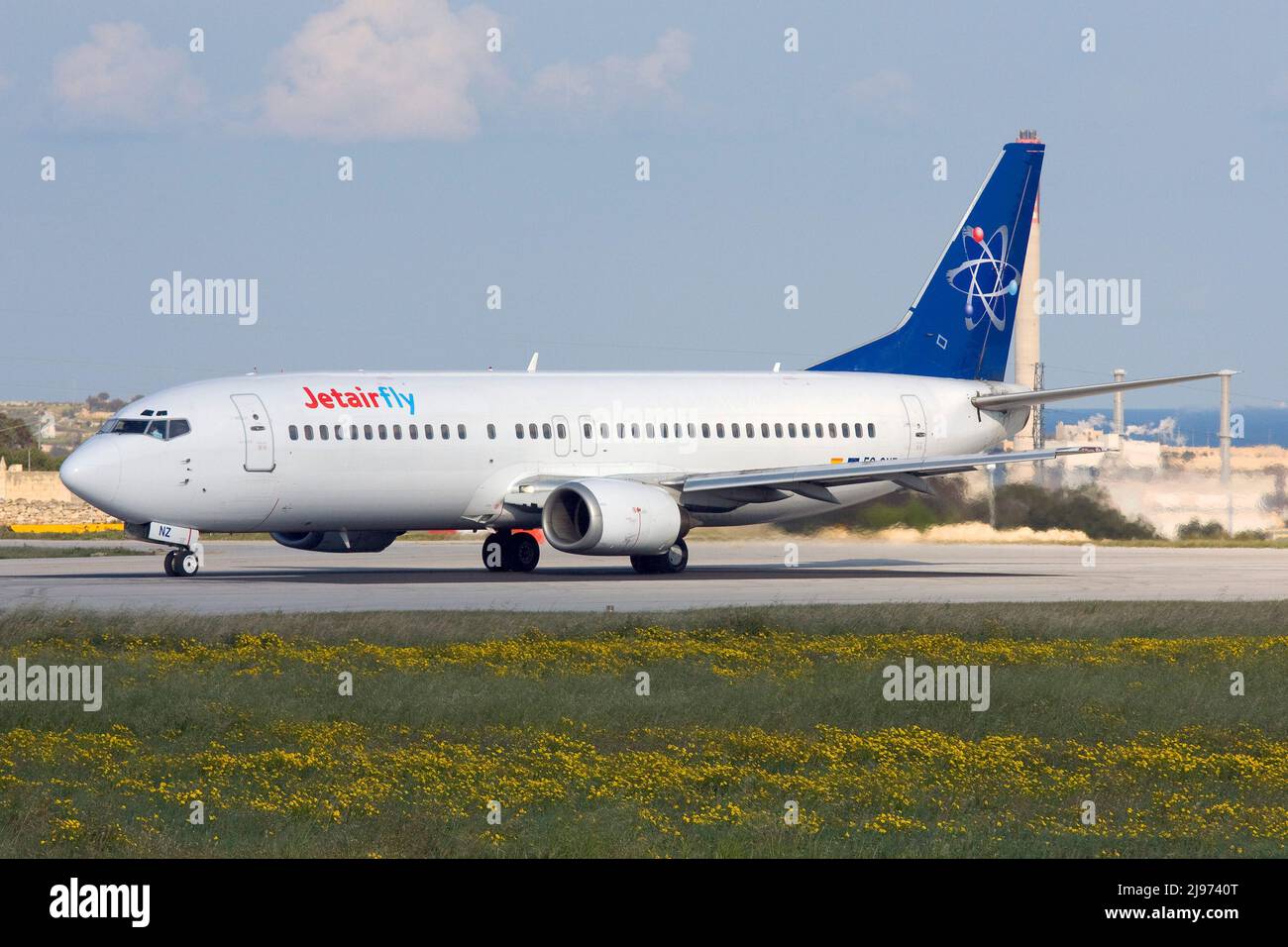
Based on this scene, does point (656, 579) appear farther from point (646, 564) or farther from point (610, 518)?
point (610, 518)

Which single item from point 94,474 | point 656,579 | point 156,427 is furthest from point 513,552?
point 94,474

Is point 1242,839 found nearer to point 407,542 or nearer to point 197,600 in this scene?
point 197,600

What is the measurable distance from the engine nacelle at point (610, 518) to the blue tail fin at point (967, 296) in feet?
30.0

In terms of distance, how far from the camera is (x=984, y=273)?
43.8 metres

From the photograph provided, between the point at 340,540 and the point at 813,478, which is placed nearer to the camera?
the point at 813,478

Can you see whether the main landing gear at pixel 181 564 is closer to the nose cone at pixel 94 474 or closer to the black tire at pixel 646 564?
the nose cone at pixel 94 474

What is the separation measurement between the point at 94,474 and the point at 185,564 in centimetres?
353

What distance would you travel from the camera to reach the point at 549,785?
43.3ft

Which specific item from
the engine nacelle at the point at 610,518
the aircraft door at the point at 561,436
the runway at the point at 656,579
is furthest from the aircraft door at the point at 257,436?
the aircraft door at the point at 561,436

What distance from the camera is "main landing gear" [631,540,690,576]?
38000 millimetres

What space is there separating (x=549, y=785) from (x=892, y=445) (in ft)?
94.9

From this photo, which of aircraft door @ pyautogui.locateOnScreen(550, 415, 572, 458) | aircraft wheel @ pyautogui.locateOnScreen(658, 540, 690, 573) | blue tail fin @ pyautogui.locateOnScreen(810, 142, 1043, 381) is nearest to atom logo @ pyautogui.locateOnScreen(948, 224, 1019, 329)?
blue tail fin @ pyautogui.locateOnScreen(810, 142, 1043, 381)

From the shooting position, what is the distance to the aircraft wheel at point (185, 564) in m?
35.5

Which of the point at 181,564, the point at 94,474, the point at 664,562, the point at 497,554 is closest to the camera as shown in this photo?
the point at 94,474
